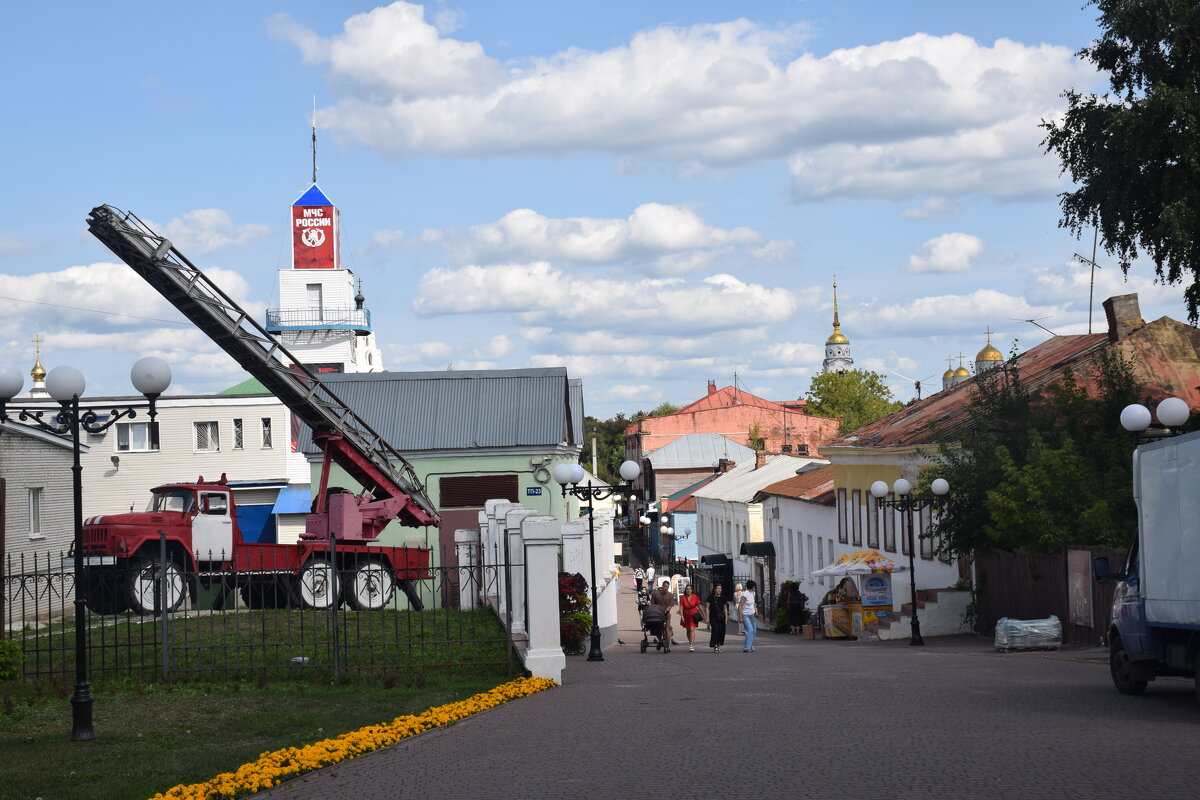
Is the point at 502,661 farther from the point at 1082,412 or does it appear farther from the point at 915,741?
the point at 1082,412

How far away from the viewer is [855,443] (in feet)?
133

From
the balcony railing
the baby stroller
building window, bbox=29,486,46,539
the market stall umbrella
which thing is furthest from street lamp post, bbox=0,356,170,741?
the balcony railing

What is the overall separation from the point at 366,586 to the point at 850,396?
3874 inches

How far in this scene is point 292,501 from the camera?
54312mm

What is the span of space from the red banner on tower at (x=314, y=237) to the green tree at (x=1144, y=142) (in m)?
64.8

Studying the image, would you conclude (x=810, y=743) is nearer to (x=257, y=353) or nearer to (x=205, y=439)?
(x=257, y=353)

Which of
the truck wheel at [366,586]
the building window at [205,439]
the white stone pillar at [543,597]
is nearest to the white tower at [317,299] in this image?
the building window at [205,439]

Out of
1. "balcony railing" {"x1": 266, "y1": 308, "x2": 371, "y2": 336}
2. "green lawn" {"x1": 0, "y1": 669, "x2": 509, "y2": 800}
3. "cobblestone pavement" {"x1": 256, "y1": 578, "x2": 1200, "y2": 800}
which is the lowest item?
"cobblestone pavement" {"x1": 256, "y1": 578, "x2": 1200, "y2": 800}

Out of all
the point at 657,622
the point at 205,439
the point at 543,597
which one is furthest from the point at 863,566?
the point at 205,439

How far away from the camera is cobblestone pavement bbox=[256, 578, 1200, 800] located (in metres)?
8.96

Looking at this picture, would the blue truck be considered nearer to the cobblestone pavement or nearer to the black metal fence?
the cobblestone pavement

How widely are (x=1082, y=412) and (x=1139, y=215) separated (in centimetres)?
417

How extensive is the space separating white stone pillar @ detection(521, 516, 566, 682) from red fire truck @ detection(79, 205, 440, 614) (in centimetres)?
685

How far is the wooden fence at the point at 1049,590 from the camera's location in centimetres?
2225
